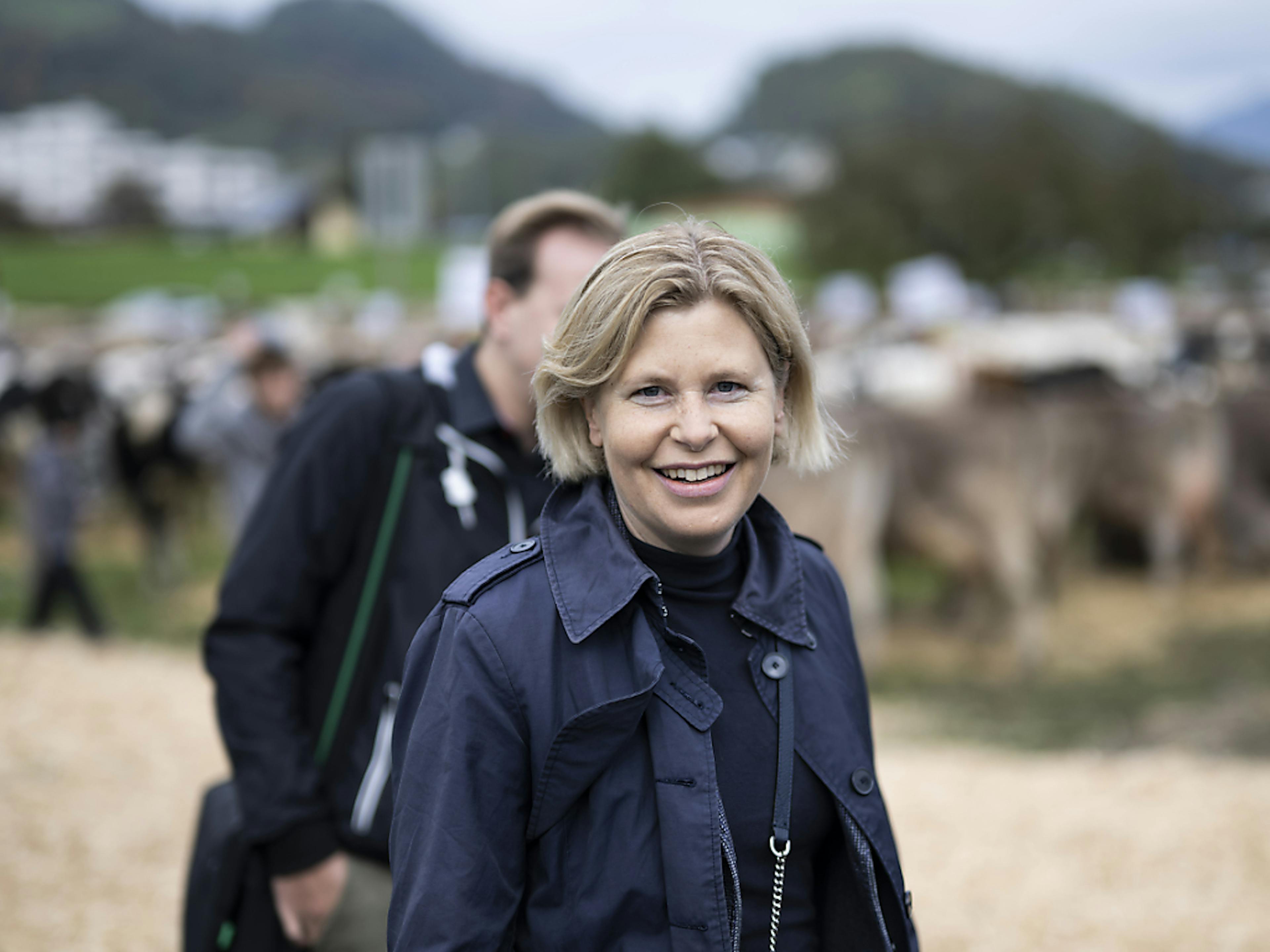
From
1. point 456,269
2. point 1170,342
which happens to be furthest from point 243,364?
point 1170,342

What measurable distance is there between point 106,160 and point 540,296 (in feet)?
641

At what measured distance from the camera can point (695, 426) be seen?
5.65 feet

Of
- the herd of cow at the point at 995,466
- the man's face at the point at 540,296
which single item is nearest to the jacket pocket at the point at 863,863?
the man's face at the point at 540,296

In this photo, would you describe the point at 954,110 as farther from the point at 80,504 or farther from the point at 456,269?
the point at 80,504

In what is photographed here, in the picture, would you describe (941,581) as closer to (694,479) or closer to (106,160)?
(694,479)

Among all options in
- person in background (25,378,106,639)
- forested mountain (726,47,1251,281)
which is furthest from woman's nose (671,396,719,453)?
forested mountain (726,47,1251,281)

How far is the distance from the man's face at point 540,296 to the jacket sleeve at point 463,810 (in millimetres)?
1149

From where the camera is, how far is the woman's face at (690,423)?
68.6 inches

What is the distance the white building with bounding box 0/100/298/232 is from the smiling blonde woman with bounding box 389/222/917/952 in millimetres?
168161

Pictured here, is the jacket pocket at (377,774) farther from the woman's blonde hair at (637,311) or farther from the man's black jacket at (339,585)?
the woman's blonde hair at (637,311)

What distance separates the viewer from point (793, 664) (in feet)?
6.13

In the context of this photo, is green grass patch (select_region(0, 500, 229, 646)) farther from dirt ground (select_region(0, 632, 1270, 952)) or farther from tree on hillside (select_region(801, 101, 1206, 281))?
tree on hillside (select_region(801, 101, 1206, 281))

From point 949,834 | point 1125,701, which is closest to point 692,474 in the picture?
point 949,834

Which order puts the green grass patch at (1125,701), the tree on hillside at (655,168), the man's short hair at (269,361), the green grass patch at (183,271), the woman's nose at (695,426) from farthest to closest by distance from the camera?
1. the tree on hillside at (655,168)
2. the green grass patch at (183,271)
3. the green grass patch at (1125,701)
4. the man's short hair at (269,361)
5. the woman's nose at (695,426)
